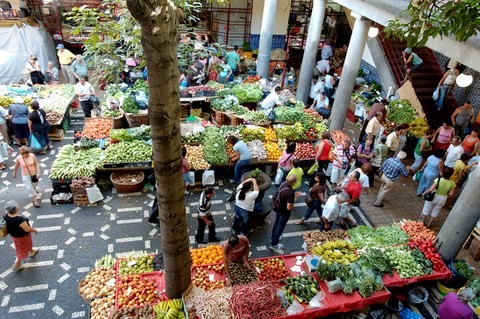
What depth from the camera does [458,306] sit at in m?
5.74

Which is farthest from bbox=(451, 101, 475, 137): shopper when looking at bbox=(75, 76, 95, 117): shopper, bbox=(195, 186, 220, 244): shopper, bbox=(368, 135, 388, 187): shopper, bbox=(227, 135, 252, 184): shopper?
bbox=(75, 76, 95, 117): shopper

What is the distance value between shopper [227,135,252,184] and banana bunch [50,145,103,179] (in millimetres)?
3148

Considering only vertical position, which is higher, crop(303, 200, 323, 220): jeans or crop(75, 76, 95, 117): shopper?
crop(75, 76, 95, 117): shopper

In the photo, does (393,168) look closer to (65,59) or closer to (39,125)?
(39,125)

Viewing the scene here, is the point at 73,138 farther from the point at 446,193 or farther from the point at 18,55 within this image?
the point at 446,193

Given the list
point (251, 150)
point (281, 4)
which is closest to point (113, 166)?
point (251, 150)

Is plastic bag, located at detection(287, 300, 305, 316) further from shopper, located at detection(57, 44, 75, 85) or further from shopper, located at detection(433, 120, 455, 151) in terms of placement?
shopper, located at detection(57, 44, 75, 85)

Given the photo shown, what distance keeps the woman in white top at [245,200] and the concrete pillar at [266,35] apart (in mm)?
8034

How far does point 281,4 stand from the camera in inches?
653

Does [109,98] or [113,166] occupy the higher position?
[109,98]

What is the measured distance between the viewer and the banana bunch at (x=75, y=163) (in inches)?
326

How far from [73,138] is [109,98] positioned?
5.22 ft

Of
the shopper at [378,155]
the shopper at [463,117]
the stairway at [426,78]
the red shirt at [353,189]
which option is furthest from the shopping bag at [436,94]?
the red shirt at [353,189]

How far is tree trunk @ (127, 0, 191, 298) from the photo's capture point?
125 inches
